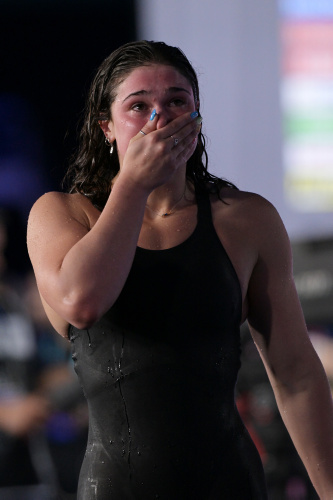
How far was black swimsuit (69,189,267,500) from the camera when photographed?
4.97 ft

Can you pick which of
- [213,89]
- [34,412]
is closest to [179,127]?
[34,412]

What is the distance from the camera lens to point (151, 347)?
1.51 meters

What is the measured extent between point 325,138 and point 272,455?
2.76m

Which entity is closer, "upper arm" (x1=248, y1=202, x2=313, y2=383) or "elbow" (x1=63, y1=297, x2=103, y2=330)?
"elbow" (x1=63, y1=297, x2=103, y2=330)

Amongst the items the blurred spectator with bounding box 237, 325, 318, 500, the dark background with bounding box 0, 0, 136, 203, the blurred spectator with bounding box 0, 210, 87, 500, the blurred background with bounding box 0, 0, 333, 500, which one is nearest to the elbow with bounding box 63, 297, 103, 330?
the blurred spectator with bounding box 237, 325, 318, 500

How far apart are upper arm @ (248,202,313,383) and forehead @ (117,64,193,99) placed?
0.32 m

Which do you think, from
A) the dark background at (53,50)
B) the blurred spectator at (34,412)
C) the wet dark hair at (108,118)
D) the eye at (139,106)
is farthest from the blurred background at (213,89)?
the eye at (139,106)

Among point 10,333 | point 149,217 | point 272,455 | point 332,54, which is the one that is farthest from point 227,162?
point 149,217

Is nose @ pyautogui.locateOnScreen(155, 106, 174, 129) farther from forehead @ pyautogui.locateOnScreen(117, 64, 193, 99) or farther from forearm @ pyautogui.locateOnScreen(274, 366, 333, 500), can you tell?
forearm @ pyautogui.locateOnScreen(274, 366, 333, 500)

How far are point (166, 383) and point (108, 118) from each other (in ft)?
1.80

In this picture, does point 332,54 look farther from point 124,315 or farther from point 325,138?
point 124,315

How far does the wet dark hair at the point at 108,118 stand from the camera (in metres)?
1.63

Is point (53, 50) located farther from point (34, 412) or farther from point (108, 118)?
point (108, 118)

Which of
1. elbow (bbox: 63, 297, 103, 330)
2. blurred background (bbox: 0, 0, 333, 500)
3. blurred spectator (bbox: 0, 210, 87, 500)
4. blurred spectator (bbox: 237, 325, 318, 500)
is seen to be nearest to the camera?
elbow (bbox: 63, 297, 103, 330)
